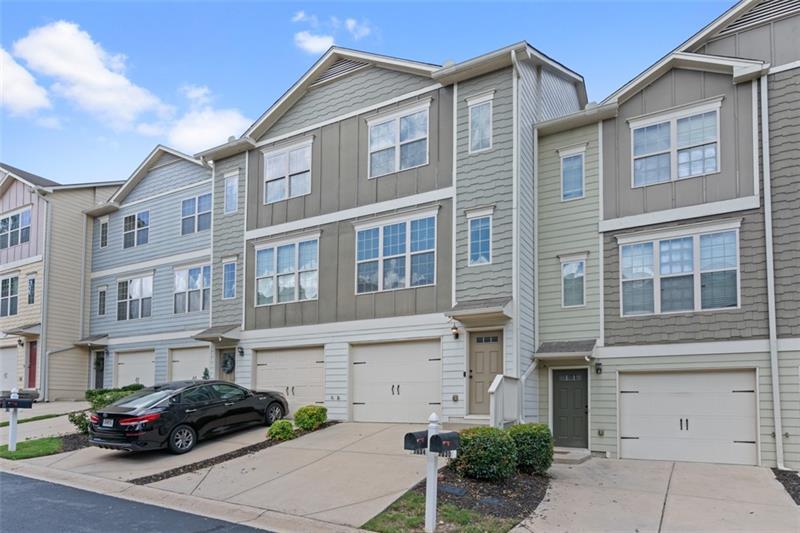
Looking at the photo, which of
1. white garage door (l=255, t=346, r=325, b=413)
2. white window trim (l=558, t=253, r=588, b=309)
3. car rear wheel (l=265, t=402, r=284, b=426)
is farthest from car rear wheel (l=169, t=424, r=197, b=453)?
white window trim (l=558, t=253, r=588, b=309)

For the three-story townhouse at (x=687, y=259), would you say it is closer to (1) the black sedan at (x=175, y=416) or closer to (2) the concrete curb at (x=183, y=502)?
(1) the black sedan at (x=175, y=416)

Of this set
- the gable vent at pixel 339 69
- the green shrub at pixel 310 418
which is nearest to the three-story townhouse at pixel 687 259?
the green shrub at pixel 310 418

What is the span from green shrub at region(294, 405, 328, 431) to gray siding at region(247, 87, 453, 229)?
547 centimetres

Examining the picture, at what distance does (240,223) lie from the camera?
20812mm

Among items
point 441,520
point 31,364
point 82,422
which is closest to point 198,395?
point 82,422

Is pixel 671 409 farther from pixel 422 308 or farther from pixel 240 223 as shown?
pixel 240 223

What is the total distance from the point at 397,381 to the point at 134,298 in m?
13.0

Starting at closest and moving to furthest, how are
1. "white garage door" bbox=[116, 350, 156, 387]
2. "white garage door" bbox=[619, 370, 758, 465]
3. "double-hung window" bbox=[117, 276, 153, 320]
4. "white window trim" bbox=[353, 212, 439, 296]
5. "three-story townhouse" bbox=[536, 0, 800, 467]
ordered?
"three-story townhouse" bbox=[536, 0, 800, 467]
"white garage door" bbox=[619, 370, 758, 465]
"white window trim" bbox=[353, 212, 439, 296]
"white garage door" bbox=[116, 350, 156, 387]
"double-hung window" bbox=[117, 276, 153, 320]

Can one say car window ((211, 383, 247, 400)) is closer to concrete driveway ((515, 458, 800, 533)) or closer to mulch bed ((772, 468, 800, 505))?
concrete driveway ((515, 458, 800, 533))

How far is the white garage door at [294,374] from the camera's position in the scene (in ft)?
60.3

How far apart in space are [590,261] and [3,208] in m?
25.0

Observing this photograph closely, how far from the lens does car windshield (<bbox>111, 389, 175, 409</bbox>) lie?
1392 centimetres

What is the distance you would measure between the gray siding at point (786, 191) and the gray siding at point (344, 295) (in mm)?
6835

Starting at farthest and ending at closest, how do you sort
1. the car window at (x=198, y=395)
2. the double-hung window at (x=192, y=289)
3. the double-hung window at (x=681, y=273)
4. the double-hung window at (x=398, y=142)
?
the double-hung window at (x=192, y=289) → the double-hung window at (x=398, y=142) → the car window at (x=198, y=395) → the double-hung window at (x=681, y=273)
